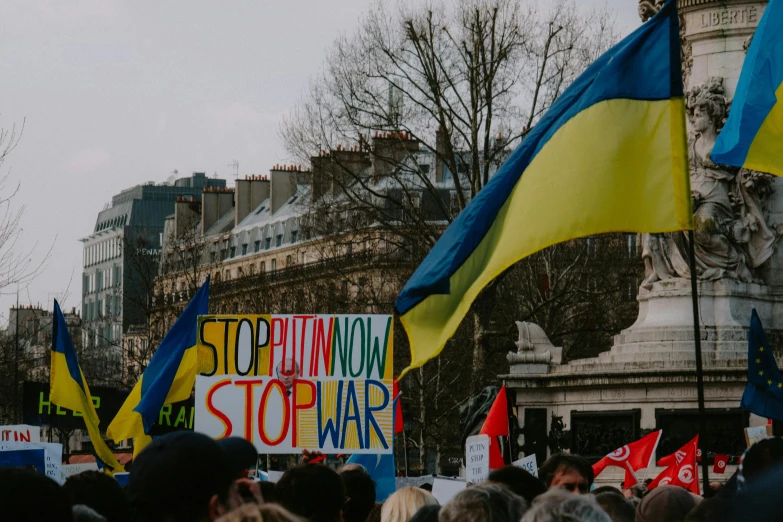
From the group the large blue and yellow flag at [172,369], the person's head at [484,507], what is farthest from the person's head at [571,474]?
the large blue and yellow flag at [172,369]

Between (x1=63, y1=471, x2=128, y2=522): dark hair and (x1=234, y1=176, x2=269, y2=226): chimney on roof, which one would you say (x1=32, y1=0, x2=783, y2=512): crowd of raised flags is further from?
(x1=234, y1=176, x2=269, y2=226): chimney on roof

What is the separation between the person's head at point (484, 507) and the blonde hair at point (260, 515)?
1659 mm

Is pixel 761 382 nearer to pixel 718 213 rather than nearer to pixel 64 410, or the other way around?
pixel 718 213

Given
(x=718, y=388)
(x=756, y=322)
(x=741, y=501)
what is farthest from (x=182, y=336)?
(x=741, y=501)

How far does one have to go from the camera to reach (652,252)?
21750 mm

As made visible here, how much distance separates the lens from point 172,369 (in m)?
14.3

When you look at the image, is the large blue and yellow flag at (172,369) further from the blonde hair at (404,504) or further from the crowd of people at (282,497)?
the blonde hair at (404,504)

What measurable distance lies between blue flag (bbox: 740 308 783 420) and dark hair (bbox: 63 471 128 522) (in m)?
9.82

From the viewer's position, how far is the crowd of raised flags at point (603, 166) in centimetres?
902

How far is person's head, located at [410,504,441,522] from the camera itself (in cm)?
646

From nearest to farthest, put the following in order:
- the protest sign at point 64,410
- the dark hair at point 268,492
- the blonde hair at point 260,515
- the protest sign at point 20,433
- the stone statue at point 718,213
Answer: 1. the blonde hair at point 260,515
2. the dark hair at point 268,492
3. the protest sign at point 20,433
4. the protest sign at point 64,410
5. the stone statue at point 718,213

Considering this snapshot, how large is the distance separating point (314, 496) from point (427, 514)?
442 mm

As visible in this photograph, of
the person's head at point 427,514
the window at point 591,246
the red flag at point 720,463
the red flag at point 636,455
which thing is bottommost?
the red flag at point 720,463

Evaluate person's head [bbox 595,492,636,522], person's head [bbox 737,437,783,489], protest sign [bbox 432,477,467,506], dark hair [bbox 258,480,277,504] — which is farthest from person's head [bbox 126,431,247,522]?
protest sign [bbox 432,477,467,506]
